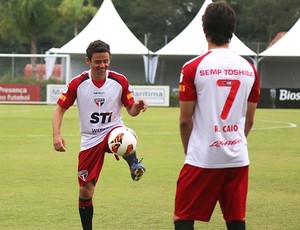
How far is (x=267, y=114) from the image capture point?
3369 cm

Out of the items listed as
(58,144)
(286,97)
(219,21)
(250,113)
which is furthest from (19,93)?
(219,21)

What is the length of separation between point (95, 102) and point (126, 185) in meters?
4.51

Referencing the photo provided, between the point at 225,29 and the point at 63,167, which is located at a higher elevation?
the point at 225,29

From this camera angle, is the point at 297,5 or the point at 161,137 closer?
the point at 161,137

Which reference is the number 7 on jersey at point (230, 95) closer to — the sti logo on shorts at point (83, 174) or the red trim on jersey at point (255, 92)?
the red trim on jersey at point (255, 92)

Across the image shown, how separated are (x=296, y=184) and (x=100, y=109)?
5.37 meters

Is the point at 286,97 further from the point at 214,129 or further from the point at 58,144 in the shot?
the point at 214,129

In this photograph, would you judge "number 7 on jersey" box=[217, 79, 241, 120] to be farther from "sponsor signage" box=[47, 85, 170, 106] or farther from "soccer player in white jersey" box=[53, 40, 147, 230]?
"sponsor signage" box=[47, 85, 170, 106]

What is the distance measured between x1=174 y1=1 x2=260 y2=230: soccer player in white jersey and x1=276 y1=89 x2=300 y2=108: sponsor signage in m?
34.4

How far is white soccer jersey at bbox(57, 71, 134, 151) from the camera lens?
8.69 meters

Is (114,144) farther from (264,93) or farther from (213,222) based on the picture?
(264,93)

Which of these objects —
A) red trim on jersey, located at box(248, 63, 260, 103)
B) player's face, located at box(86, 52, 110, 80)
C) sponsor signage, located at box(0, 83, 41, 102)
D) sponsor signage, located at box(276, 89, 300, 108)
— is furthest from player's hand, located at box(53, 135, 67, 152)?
sponsor signage, located at box(0, 83, 41, 102)

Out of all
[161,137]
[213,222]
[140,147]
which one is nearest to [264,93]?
[161,137]

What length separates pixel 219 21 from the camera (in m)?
5.83
